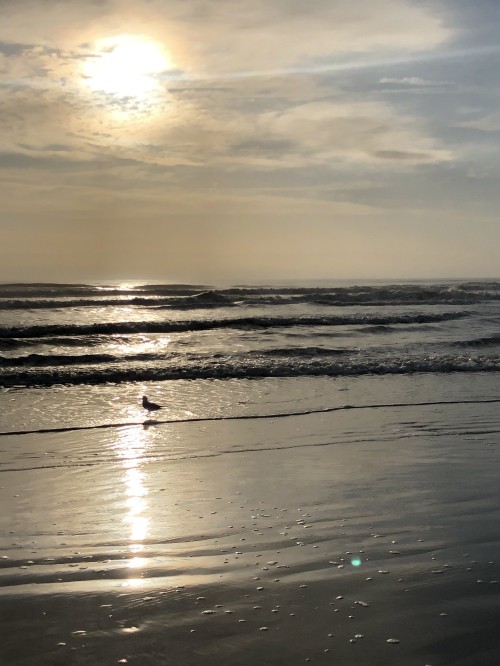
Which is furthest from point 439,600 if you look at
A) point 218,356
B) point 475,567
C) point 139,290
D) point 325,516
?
point 139,290

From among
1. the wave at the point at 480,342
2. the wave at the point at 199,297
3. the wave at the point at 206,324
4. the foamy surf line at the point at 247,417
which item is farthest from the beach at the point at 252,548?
the wave at the point at 199,297

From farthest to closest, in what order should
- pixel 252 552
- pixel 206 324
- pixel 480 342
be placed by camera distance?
pixel 206 324
pixel 480 342
pixel 252 552

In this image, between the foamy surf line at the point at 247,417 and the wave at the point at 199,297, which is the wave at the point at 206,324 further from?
the foamy surf line at the point at 247,417

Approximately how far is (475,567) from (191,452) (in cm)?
420

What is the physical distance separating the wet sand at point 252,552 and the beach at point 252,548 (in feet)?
0.04

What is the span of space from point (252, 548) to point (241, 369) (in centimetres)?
991

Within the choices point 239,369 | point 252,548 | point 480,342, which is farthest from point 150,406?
point 480,342

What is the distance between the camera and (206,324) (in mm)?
25531

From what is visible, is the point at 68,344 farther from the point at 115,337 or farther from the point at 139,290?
the point at 139,290

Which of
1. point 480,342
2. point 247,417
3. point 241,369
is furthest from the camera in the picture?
point 480,342

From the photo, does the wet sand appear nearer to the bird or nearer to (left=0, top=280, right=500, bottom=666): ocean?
(left=0, top=280, right=500, bottom=666): ocean

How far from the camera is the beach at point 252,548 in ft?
12.3

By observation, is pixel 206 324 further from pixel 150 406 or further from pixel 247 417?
pixel 247 417

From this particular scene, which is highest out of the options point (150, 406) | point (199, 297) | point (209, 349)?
point (199, 297)
